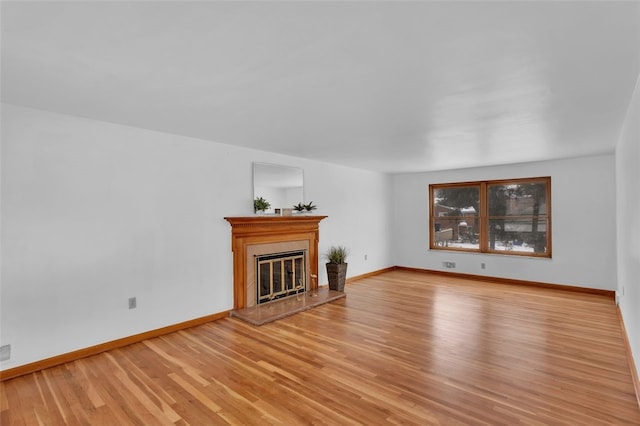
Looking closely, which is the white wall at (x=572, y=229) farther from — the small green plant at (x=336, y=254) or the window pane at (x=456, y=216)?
the small green plant at (x=336, y=254)

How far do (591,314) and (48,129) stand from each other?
6.60 m

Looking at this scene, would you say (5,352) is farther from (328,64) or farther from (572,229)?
(572,229)

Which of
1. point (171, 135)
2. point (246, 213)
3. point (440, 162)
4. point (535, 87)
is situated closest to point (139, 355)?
point (246, 213)

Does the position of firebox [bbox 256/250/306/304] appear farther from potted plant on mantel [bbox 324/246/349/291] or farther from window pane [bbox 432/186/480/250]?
window pane [bbox 432/186/480/250]

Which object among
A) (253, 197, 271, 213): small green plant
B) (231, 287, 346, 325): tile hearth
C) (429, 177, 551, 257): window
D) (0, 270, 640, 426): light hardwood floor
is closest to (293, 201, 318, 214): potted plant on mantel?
(253, 197, 271, 213): small green plant

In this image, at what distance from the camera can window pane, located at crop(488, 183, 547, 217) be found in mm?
6031

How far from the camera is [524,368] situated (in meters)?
2.85

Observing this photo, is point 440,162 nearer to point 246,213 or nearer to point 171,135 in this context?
point 246,213

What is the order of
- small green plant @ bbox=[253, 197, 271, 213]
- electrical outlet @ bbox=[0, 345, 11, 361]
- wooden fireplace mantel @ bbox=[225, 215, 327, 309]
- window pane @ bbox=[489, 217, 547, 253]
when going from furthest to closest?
window pane @ bbox=[489, 217, 547, 253]
small green plant @ bbox=[253, 197, 271, 213]
wooden fireplace mantel @ bbox=[225, 215, 327, 309]
electrical outlet @ bbox=[0, 345, 11, 361]

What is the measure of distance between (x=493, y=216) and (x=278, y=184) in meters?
4.41

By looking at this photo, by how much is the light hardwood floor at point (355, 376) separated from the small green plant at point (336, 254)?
1413 millimetres

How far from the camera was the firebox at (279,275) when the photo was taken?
4.73 m

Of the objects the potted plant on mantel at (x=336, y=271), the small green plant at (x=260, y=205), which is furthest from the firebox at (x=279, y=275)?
the small green plant at (x=260, y=205)

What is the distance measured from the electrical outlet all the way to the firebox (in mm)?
2581
